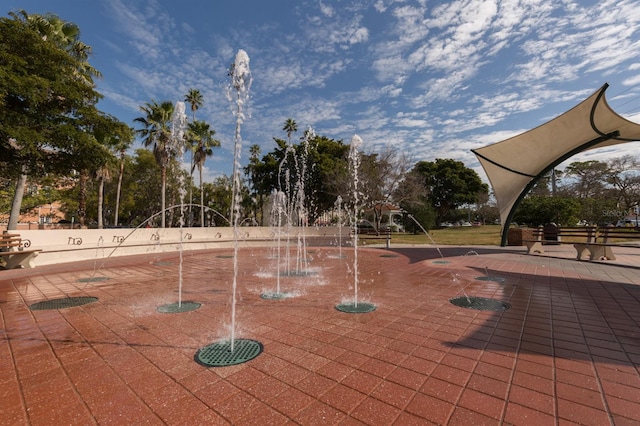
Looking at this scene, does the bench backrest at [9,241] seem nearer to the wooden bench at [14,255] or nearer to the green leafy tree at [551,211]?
the wooden bench at [14,255]

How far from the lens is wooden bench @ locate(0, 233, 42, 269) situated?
28.1 ft

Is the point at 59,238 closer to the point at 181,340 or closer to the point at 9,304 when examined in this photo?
the point at 9,304

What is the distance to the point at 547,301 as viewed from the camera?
532cm

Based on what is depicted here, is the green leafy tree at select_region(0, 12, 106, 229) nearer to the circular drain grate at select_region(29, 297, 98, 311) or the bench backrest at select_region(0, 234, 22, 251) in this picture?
the bench backrest at select_region(0, 234, 22, 251)

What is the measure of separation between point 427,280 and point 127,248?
12.3m

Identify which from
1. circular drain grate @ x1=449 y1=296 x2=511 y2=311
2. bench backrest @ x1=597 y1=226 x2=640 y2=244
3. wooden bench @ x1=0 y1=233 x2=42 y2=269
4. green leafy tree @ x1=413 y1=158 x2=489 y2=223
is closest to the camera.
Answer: circular drain grate @ x1=449 y1=296 x2=511 y2=311

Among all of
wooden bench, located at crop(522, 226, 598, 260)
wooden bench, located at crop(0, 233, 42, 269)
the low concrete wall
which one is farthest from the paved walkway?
wooden bench, located at crop(522, 226, 598, 260)

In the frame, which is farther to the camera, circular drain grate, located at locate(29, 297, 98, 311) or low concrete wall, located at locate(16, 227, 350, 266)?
low concrete wall, located at locate(16, 227, 350, 266)

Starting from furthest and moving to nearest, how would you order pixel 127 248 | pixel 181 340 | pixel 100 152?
pixel 127 248
pixel 100 152
pixel 181 340

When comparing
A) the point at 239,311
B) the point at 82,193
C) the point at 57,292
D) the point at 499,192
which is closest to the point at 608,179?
the point at 499,192

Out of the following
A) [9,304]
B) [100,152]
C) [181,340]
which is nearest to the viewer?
[181,340]

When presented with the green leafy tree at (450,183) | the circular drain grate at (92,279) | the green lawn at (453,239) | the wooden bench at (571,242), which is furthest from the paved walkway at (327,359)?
the green leafy tree at (450,183)

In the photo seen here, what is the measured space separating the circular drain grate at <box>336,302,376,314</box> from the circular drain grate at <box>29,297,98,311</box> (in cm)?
441

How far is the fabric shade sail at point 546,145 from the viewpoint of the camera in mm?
10320
